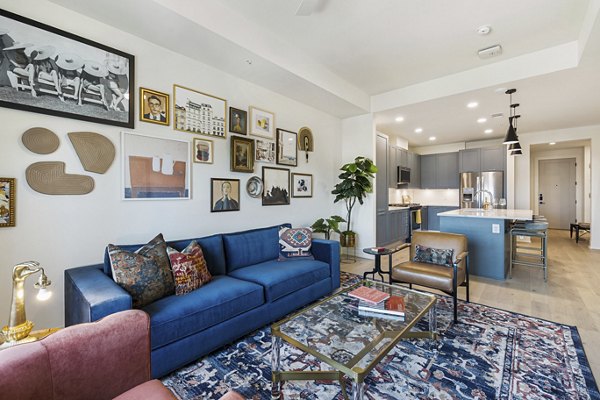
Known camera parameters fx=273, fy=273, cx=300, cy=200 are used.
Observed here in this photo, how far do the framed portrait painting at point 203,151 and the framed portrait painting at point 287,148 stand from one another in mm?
1116

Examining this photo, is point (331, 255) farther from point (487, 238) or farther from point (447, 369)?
point (487, 238)

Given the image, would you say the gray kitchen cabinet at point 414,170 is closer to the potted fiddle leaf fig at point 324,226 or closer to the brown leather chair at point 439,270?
the potted fiddle leaf fig at point 324,226

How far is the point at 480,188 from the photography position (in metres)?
6.63

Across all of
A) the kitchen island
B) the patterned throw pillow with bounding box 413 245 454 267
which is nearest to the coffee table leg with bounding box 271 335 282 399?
the patterned throw pillow with bounding box 413 245 454 267

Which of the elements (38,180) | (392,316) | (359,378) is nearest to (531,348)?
(392,316)

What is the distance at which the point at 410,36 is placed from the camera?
9.93ft

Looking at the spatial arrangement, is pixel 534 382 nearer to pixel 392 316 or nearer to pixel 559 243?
pixel 392 316

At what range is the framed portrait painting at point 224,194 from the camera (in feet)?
10.5

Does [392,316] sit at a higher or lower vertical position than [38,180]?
lower

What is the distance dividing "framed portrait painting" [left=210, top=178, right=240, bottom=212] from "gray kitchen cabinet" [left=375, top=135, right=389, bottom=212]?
280 centimetres

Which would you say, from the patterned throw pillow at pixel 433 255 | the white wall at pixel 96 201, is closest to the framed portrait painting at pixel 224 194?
the white wall at pixel 96 201

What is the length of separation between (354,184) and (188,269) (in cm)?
312

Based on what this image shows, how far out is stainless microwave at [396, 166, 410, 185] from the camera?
6498 mm

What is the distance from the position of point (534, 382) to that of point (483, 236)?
2469mm
